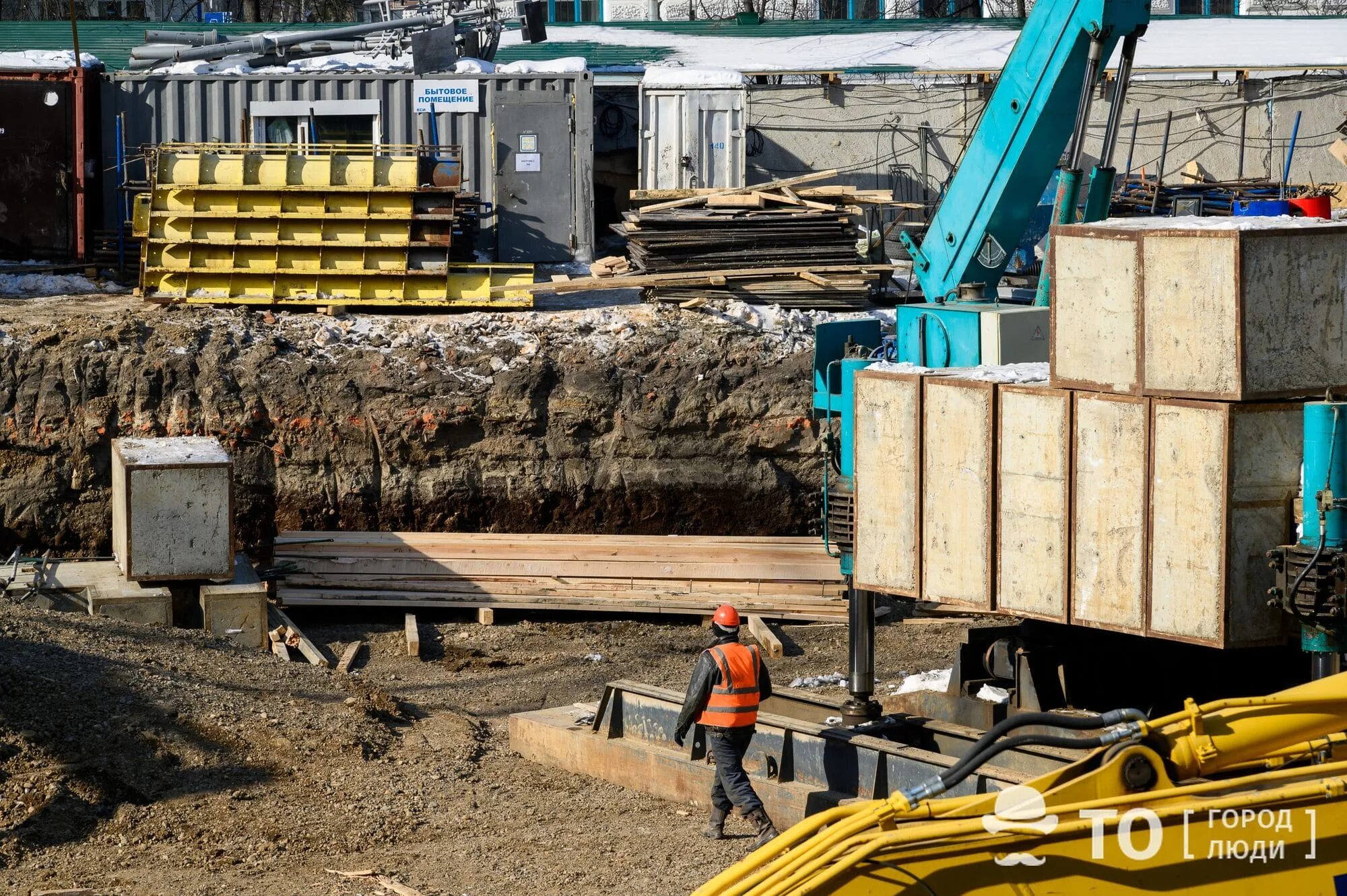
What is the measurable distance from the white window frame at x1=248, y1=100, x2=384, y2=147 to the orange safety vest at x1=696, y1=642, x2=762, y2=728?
1308 cm

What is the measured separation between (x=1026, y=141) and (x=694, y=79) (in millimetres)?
10397

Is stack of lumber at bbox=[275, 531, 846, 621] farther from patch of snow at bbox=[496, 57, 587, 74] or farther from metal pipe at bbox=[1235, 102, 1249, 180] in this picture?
metal pipe at bbox=[1235, 102, 1249, 180]

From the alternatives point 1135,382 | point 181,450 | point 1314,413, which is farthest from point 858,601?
point 181,450

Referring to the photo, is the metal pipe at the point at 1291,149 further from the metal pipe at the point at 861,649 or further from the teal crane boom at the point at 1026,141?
the metal pipe at the point at 861,649

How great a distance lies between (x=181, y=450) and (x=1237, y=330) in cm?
975

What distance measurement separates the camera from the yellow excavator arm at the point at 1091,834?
535 centimetres

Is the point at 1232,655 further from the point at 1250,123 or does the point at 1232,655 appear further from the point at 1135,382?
the point at 1250,123

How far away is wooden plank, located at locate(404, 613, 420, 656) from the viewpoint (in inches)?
563

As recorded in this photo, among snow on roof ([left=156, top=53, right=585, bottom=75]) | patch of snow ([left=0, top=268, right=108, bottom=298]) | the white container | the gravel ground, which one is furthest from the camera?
snow on roof ([left=156, top=53, right=585, bottom=75])

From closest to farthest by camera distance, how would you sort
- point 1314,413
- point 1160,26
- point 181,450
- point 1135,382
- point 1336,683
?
point 1336,683 → point 1314,413 → point 1135,382 → point 181,450 → point 1160,26

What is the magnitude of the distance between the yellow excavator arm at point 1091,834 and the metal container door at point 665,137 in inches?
649

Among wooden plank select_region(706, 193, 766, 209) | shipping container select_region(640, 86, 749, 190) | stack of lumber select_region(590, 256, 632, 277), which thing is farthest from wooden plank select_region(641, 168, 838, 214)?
shipping container select_region(640, 86, 749, 190)

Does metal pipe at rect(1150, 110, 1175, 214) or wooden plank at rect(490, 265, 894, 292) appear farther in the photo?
metal pipe at rect(1150, 110, 1175, 214)

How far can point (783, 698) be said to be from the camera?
11.3 m
